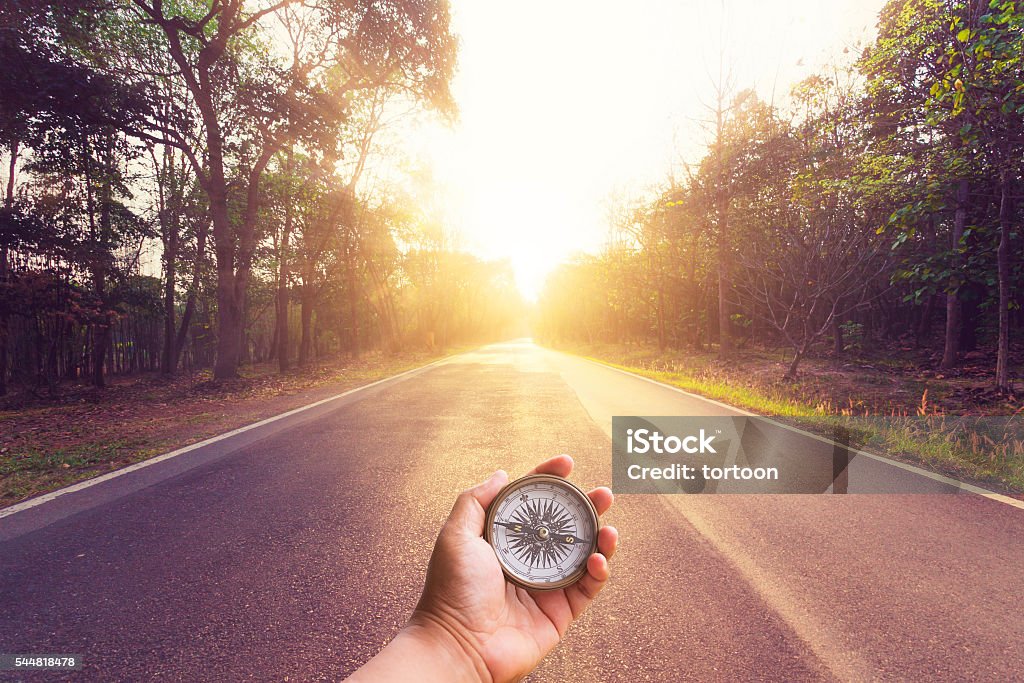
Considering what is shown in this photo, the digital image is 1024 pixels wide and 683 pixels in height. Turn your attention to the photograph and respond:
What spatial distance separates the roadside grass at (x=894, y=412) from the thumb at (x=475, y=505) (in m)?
5.47

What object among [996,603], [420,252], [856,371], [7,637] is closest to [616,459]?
[996,603]

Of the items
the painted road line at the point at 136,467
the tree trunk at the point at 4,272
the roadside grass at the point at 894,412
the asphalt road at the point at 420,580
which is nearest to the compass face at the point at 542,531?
the asphalt road at the point at 420,580

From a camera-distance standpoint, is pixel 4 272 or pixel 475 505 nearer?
pixel 475 505

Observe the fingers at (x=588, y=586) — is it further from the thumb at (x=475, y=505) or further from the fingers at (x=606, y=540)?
the thumb at (x=475, y=505)

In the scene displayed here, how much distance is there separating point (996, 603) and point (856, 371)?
1520 centimetres

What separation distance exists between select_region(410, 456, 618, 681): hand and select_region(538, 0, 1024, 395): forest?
878 cm

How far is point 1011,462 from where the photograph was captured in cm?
532

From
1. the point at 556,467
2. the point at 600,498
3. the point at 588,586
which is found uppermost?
the point at 556,467

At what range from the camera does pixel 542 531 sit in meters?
2.13

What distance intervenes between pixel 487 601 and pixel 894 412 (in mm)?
10237

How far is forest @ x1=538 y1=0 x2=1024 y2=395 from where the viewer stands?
321 inches

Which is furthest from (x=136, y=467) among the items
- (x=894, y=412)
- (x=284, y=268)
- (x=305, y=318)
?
(x=305, y=318)

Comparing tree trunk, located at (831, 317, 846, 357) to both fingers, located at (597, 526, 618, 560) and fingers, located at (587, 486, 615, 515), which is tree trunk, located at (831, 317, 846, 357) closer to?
fingers, located at (587, 486, 615, 515)

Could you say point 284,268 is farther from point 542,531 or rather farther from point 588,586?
point 588,586
